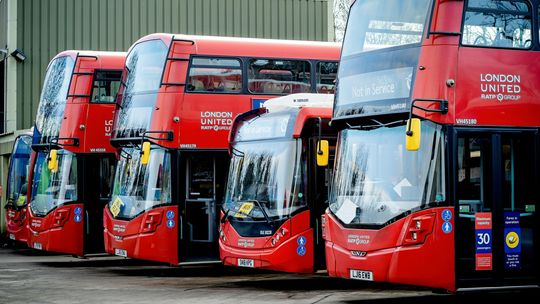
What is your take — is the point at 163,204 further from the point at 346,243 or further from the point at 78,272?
the point at 346,243

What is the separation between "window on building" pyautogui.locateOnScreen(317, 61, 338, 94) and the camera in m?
21.3

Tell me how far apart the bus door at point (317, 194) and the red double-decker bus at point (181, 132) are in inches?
130

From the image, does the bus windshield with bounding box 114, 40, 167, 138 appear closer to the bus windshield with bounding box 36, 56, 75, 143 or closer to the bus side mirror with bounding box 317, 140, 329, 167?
the bus windshield with bounding box 36, 56, 75, 143

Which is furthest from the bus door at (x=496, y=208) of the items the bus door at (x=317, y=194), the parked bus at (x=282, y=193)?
the bus door at (x=317, y=194)

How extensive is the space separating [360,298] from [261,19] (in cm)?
2279

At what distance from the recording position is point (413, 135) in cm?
1312

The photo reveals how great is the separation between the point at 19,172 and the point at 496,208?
56.5 feet

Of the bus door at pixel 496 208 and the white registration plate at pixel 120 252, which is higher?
the bus door at pixel 496 208

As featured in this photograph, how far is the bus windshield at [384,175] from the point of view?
13430mm

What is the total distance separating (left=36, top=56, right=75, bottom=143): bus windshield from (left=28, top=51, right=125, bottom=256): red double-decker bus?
22 mm

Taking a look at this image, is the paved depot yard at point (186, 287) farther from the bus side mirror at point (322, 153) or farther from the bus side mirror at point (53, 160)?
the bus side mirror at point (53, 160)

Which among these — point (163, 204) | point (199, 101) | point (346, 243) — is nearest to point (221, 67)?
point (199, 101)

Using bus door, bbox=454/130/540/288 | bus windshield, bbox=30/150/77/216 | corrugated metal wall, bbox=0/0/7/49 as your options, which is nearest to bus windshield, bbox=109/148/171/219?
bus windshield, bbox=30/150/77/216

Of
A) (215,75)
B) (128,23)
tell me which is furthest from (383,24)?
(128,23)
